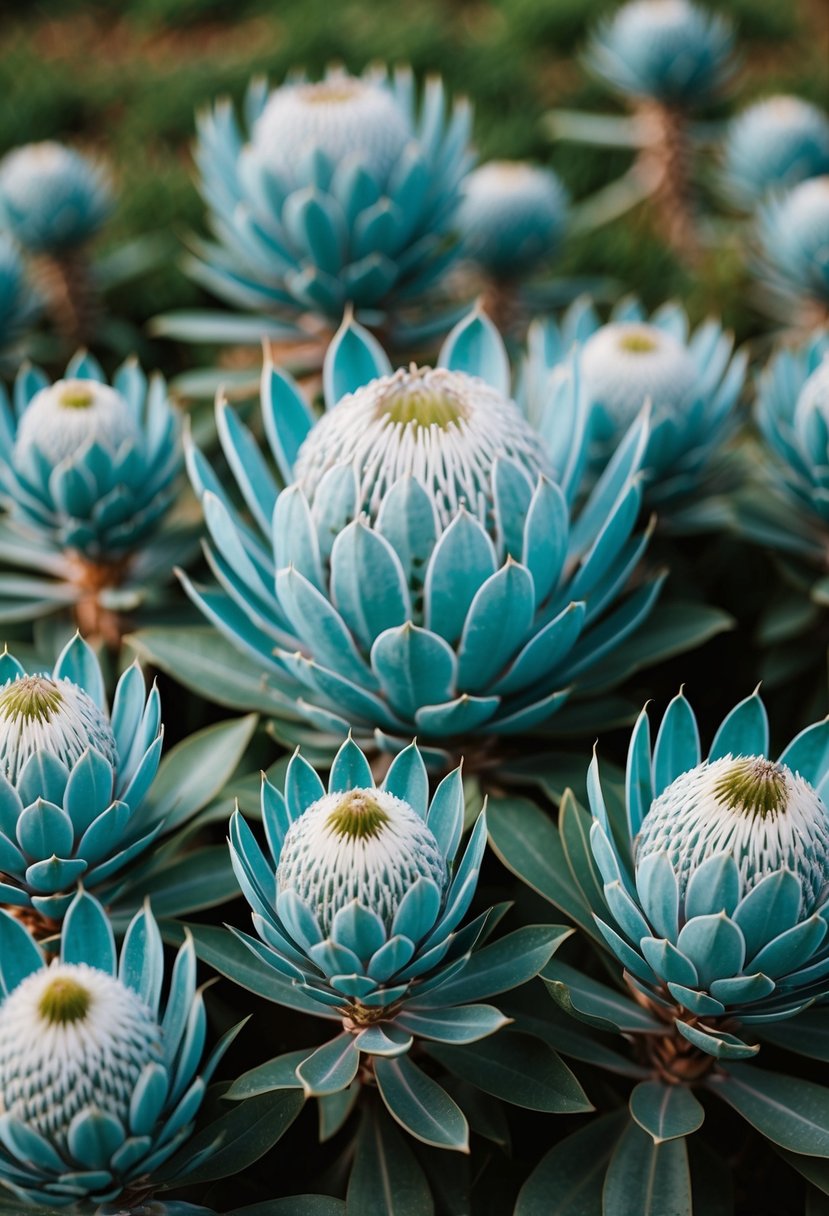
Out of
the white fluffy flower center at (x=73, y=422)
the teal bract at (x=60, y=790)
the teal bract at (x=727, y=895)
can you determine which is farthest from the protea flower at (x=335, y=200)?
the teal bract at (x=727, y=895)

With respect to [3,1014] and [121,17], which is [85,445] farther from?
[121,17]

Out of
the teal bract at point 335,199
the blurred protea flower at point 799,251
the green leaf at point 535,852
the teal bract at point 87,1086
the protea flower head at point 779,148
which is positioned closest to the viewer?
the teal bract at point 87,1086

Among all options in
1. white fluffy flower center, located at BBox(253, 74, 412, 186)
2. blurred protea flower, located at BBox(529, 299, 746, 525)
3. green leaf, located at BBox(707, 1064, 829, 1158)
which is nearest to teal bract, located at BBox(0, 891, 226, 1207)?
green leaf, located at BBox(707, 1064, 829, 1158)

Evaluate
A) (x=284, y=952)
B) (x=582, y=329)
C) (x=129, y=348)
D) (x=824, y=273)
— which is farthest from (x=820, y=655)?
(x=129, y=348)

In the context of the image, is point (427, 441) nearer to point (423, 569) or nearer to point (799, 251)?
point (423, 569)

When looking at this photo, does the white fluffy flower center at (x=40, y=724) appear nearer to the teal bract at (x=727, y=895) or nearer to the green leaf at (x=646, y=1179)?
the teal bract at (x=727, y=895)

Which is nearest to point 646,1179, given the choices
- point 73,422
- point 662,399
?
point 662,399
